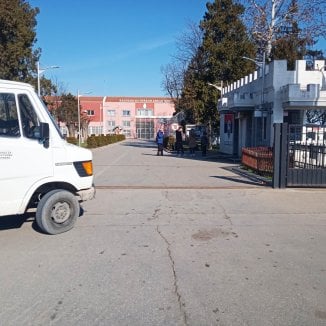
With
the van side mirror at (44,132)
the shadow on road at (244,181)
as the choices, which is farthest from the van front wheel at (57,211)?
the shadow on road at (244,181)

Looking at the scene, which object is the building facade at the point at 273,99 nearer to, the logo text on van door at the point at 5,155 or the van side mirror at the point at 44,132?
the van side mirror at the point at 44,132

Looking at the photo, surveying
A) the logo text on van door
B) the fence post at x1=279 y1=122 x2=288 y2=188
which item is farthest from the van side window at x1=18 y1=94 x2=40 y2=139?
the fence post at x1=279 y1=122 x2=288 y2=188

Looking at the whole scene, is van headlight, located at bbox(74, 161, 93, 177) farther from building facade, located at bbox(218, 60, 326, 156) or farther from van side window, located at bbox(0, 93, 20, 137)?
building facade, located at bbox(218, 60, 326, 156)

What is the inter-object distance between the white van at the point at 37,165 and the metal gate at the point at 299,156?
641cm

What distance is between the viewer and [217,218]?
809cm

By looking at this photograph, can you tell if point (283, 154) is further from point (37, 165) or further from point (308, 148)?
point (37, 165)

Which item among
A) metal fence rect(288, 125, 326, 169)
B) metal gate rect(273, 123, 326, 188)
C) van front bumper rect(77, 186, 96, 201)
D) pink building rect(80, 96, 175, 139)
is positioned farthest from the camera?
pink building rect(80, 96, 175, 139)

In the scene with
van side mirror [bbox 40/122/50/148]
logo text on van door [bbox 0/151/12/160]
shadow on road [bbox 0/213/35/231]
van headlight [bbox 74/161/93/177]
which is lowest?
shadow on road [bbox 0/213/35/231]

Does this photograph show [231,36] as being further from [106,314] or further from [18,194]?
[106,314]

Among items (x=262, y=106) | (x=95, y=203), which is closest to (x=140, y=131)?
(x=262, y=106)

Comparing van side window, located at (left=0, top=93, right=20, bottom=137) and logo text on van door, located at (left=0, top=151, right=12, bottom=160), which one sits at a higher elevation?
van side window, located at (left=0, top=93, right=20, bottom=137)

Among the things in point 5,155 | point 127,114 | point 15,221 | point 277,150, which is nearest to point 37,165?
point 5,155

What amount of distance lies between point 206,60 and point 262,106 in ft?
45.6

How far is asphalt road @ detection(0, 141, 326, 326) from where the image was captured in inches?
156
